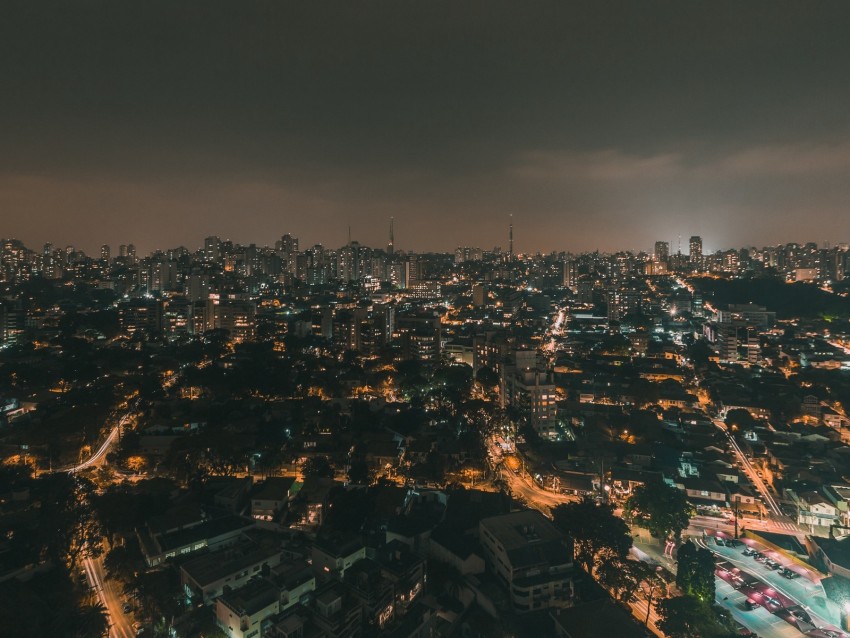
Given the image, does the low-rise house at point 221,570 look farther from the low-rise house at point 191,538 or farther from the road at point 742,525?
the road at point 742,525

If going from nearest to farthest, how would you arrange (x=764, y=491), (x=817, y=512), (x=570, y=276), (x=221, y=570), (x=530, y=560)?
(x=221, y=570)
(x=530, y=560)
(x=817, y=512)
(x=764, y=491)
(x=570, y=276)

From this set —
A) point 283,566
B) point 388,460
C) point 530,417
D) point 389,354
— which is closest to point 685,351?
point 530,417

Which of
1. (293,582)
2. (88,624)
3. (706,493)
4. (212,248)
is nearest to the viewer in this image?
(88,624)

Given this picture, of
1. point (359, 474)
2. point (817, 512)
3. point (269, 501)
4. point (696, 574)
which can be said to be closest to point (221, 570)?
point (269, 501)

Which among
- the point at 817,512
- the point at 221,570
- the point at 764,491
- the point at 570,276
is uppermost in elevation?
the point at 570,276

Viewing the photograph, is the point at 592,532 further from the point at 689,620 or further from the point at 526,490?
the point at 526,490

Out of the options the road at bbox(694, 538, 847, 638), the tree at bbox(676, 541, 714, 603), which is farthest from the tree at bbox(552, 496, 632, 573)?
the road at bbox(694, 538, 847, 638)

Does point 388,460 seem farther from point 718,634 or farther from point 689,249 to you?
point 689,249

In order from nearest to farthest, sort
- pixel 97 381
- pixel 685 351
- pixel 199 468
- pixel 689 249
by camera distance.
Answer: pixel 199 468 < pixel 97 381 < pixel 685 351 < pixel 689 249
